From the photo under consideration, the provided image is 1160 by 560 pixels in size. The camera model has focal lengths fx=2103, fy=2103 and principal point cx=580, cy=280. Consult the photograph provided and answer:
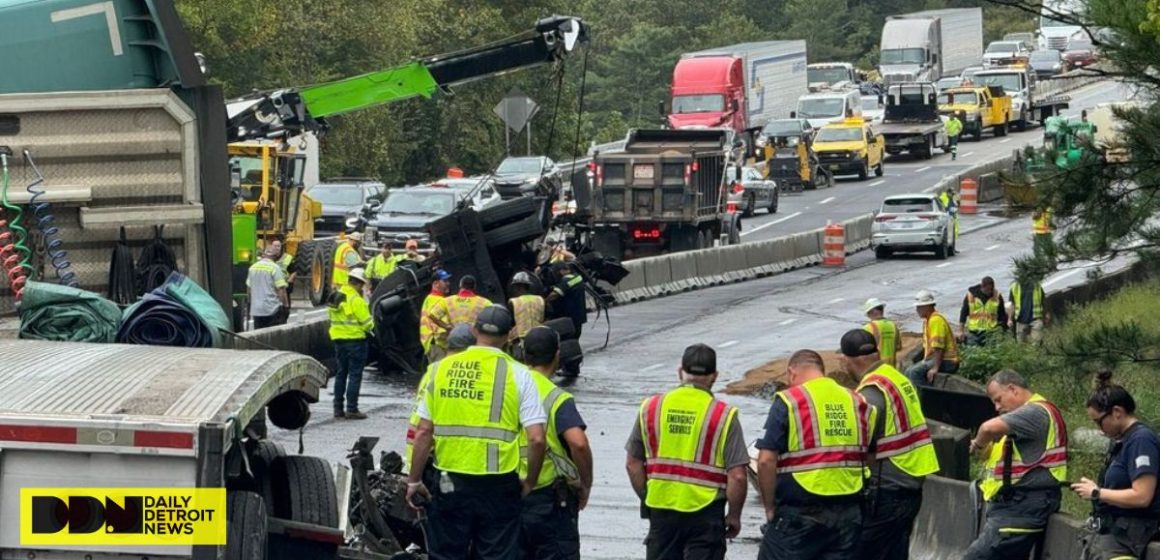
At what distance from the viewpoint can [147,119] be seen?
38.9ft

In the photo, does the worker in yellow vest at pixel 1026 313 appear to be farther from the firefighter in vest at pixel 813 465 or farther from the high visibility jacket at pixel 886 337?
the firefighter in vest at pixel 813 465

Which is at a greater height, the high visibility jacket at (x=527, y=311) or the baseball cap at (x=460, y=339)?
the baseball cap at (x=460, y=339)

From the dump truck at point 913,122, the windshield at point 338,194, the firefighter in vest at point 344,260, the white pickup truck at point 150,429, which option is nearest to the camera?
the white pickup truck at point 150,429

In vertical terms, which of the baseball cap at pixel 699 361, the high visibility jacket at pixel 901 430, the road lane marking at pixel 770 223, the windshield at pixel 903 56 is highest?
the windshield at pixel 903 56

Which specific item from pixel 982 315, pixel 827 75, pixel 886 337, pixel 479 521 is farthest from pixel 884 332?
pixel 827 75

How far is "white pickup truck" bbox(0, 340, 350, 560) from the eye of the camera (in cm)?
763

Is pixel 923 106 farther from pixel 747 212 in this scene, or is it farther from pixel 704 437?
pixel 704 437

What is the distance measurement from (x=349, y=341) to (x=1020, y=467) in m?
10.5

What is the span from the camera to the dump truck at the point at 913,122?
220 feet

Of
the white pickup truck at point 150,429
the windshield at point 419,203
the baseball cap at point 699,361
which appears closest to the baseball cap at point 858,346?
the baseball cap at point 699,361

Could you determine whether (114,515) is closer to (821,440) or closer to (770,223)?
(821,440)

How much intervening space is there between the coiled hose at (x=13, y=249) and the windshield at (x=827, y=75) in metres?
72.6

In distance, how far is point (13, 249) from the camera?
11383 millimetres

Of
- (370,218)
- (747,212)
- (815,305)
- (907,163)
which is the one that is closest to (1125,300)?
(815,305)
